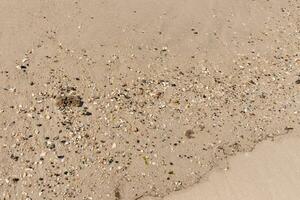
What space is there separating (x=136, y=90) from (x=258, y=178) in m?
5.11

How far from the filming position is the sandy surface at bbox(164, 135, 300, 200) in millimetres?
15805

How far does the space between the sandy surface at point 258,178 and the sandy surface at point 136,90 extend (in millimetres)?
333

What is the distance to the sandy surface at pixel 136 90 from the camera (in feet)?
52.0

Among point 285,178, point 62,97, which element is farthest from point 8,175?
point 285,178

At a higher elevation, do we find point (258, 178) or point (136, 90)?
point (136, 90)

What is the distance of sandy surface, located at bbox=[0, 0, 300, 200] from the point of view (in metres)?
15.9

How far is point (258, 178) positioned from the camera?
53.6 feet

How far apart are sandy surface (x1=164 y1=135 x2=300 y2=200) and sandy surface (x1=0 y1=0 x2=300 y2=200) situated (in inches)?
13.1

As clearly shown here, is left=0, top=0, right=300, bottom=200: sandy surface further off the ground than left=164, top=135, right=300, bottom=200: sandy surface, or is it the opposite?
left=0, top=0, right=300, bottom=200: sandy surface

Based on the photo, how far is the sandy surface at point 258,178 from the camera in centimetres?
1580

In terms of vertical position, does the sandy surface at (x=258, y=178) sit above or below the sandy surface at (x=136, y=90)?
below

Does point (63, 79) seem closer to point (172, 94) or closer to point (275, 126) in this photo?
point (172, 94)

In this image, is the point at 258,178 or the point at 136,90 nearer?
the point at 258,178

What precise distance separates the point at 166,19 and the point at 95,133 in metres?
6.53
